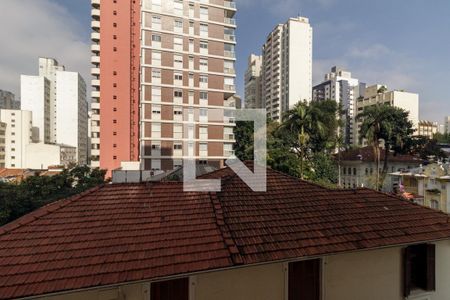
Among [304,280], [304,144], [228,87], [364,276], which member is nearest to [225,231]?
[304,280]

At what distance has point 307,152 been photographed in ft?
90.3

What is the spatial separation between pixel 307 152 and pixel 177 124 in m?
15.9

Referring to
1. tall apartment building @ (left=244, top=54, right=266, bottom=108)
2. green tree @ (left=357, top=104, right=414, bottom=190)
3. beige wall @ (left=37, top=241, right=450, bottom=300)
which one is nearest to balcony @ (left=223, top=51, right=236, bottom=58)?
green tree @ (left=357, top=104, right=414, bottom=190)

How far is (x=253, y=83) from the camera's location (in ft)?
319

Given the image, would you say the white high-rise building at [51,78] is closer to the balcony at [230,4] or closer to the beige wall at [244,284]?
the balcony at [230,4]

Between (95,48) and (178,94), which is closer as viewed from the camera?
(178,94)

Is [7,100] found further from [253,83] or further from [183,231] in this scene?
[183,231]

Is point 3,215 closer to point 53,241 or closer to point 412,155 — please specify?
point 53,241

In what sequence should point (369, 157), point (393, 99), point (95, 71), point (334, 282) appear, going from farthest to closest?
point (393, 99), point (95, 71), point (369, 157), point (334, 282)

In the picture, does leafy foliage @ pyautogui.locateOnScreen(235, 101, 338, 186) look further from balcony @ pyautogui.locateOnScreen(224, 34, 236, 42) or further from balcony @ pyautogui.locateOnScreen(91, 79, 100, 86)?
balcony @ pyautogui.locateOnScreen(91, 79, 100, 86)

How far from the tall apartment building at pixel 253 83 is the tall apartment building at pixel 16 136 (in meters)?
66.5

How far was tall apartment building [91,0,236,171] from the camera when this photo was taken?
101 ft

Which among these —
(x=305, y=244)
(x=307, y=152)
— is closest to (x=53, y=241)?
(x=305, y=244)

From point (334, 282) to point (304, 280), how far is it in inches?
29.9
